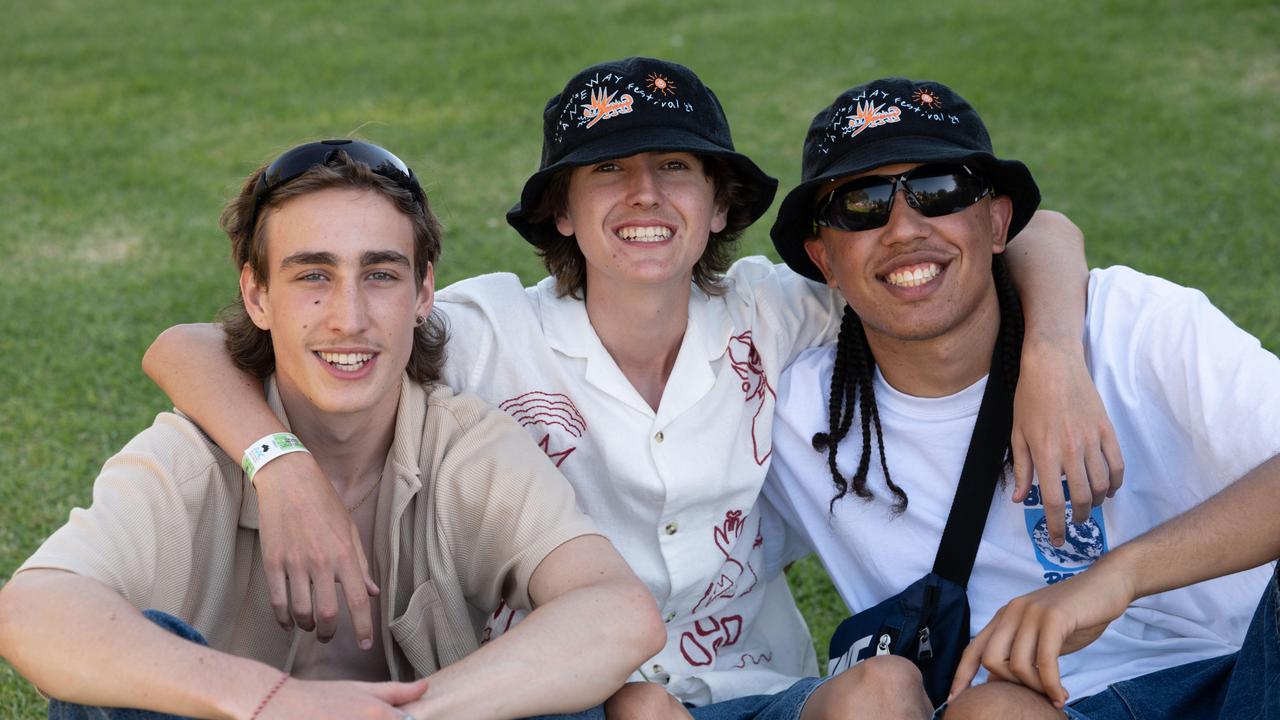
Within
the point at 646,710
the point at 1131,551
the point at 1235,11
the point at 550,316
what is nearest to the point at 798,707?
the point at 646,710

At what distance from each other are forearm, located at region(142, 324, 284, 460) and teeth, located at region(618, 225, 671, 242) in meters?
1.07

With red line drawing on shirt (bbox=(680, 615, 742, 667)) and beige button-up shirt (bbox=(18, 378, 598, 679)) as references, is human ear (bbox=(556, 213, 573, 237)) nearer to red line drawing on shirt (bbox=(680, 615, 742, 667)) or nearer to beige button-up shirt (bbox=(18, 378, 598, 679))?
beige button-up shirt (bbox=(18, 378, 598, 679))

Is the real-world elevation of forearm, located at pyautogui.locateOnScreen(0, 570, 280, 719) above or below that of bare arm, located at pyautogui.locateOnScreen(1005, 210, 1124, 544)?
below

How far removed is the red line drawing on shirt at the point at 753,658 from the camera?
3.84 m

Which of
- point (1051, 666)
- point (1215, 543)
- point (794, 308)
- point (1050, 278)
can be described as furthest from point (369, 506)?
point (1215, 543)

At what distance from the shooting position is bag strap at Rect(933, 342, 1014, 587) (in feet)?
11.5

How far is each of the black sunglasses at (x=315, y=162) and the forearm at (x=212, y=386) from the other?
410mm

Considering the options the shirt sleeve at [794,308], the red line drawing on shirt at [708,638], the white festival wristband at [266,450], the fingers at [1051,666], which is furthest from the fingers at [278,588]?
the fingers at [1051,666]

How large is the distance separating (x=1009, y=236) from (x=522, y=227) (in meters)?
1.46

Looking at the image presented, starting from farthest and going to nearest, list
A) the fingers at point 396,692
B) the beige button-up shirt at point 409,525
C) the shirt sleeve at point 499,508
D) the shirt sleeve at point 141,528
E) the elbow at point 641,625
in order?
1. the shirt sleeve at point 499,508
2. the beige button-up shirt at point 409,525
3. the elbow at point 641,625
4. the shirt sleeve at point 141,528
5. the fingers at point 396,692

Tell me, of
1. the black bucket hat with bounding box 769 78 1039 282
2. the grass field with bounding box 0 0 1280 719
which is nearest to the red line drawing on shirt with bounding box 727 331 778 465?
the black bucket hat with bounding box 769 78 1039 282

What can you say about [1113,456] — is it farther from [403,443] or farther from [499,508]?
[403,443]

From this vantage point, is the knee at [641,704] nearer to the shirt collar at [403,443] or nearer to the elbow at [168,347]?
the shirt collar at [403,443]

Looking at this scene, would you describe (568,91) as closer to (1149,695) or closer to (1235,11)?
(1149,695)
